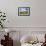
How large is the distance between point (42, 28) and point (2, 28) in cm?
113

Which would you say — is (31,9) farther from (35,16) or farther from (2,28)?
(2,28)

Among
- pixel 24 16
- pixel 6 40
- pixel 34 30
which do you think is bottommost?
pixel 6 40

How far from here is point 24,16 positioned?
387cm

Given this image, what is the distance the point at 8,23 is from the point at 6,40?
492mm

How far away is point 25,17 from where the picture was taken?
388 centimetres

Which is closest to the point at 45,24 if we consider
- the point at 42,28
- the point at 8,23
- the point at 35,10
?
the point at 42,28

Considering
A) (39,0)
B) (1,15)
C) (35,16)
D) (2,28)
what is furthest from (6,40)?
(39,0)

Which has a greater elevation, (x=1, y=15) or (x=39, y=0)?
(x=39, y=0)

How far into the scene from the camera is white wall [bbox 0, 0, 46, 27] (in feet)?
12.6

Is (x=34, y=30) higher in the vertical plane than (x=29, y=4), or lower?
lower

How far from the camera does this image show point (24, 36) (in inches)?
149

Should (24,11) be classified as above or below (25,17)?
above

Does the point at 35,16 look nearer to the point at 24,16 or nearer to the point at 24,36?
the point at 24,16

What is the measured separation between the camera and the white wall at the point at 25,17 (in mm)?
3855
